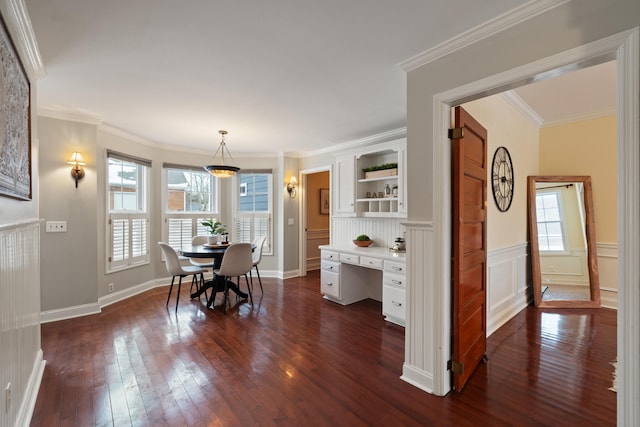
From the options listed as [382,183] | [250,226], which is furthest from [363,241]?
[250,226]

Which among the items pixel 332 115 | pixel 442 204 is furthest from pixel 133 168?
pixel 442 204

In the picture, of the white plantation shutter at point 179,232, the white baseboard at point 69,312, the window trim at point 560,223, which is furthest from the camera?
the white plantation shutter at point 179,232

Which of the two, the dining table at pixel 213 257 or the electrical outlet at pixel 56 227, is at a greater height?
the electrical outlet at pixel 56 227

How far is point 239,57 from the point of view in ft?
7.17

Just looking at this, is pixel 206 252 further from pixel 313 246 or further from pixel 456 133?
pixel 313 246

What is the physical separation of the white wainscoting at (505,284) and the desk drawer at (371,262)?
1163 mm

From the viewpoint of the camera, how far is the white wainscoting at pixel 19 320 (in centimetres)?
137

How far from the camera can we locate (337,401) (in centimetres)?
197

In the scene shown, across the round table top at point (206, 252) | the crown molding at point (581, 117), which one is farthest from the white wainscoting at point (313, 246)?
the crown molding at point (581, 117)

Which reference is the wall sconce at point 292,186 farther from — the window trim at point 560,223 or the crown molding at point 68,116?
the window trim at point 560,223

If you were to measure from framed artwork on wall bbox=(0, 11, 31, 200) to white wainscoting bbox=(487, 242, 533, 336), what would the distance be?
146 inches

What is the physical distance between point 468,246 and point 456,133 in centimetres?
87

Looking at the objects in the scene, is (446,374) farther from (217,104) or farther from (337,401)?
(217,104)

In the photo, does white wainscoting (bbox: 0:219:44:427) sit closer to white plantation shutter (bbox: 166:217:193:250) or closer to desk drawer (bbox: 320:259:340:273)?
white plantation shutter (bbox: 166:217:193:250)
